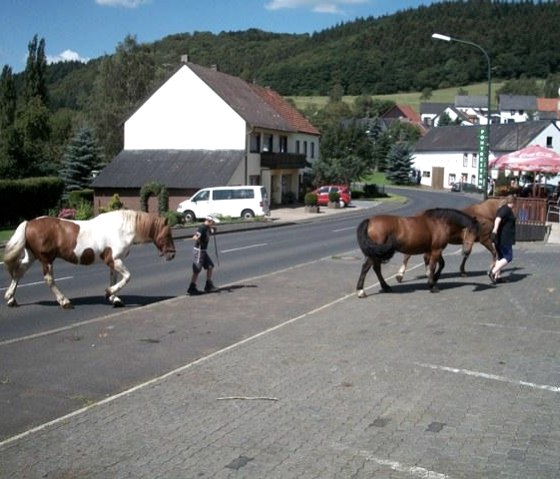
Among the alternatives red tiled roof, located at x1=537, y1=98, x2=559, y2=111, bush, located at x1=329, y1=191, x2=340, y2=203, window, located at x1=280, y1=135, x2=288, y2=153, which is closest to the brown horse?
bush, located at x1=329, y1=191, x2=340, y2=203

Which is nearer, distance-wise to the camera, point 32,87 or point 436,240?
point 436,240

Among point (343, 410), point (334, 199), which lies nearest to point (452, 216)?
point (343, 410)

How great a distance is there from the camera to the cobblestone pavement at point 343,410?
5.88 metres

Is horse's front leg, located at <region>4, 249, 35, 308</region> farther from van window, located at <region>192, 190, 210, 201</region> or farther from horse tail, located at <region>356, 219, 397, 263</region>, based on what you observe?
van window, located at <region>192, 190, 210, 201</region>

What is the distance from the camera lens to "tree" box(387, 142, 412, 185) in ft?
318

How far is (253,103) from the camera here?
193ft

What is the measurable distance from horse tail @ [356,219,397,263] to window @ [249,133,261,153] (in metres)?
40.2

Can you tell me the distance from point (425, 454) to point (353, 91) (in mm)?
192183

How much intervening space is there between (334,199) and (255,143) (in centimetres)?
708

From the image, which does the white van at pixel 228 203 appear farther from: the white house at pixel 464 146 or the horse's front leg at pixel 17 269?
the white house at pixel 464 146

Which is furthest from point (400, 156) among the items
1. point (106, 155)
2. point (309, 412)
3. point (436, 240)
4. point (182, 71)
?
point (309, 412)

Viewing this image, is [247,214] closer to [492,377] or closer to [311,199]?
[311,199]

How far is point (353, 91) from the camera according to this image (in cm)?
19375

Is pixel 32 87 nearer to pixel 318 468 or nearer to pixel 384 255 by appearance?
pixel 384 255
